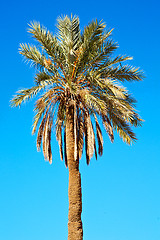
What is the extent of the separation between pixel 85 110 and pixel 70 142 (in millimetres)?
1797

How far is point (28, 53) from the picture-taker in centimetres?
2342

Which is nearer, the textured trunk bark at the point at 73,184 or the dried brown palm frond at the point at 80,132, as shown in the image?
the textured trunk bark at the point at 73,184

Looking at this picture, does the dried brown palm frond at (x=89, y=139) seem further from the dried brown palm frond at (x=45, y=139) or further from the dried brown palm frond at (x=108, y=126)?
the dried brown palm frond at (x=45, y=139)

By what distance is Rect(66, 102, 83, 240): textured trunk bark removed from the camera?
69.3 feet

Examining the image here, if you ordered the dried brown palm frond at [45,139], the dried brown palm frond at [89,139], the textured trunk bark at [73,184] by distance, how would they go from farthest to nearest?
the dried brown palm frond at [45,139] < the dried brown palm frond at [89,139] < the textured trunk bark at [73,184]

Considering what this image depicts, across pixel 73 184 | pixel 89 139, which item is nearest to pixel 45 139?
pixel 89 139

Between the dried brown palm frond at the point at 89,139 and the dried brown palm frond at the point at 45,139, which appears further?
the dried brown palm frond at the point at 45,139

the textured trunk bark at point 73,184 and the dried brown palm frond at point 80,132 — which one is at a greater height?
the dried brown palm frond at point 80,132

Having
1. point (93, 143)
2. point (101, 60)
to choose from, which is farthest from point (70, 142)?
point (101, 60)

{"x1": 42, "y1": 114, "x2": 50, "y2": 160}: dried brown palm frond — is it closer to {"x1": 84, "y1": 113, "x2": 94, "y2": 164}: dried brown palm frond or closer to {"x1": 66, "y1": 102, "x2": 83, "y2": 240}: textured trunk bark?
{"x1": 66, "y1": 102, "x2": 83, "y2": 240}: textured trunk bark

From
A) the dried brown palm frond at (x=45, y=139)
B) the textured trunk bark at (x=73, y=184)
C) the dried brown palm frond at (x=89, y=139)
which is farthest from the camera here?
the dried brown palm frond at (x=45, y=139)

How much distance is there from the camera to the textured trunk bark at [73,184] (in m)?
21.1

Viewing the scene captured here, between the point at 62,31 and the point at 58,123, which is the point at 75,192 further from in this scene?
the point at 62,31

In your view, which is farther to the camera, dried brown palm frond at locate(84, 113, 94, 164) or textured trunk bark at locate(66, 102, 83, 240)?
dried brown palm frond at locate(84, 113, 94, 164)
